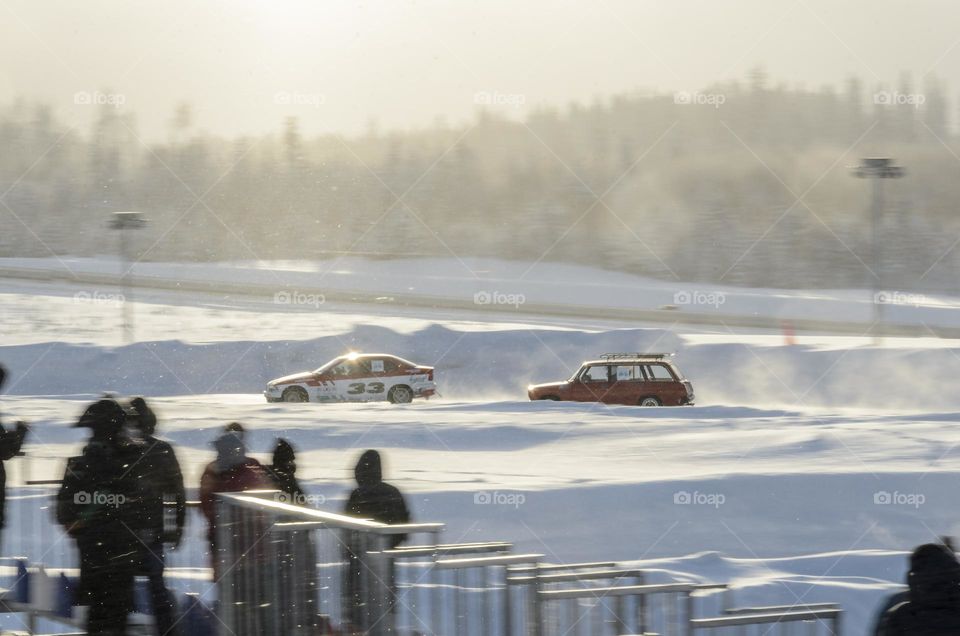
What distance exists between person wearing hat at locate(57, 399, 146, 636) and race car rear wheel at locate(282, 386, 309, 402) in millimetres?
21664

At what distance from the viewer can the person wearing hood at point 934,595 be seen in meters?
4.13

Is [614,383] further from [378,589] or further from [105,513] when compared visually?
[378,589]

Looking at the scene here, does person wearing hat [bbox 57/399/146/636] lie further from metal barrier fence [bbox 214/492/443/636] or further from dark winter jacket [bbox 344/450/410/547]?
dark winter jacket [bbox 344/450/410/547]

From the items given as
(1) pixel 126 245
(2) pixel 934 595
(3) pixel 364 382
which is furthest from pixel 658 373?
(1) pixel 126 245

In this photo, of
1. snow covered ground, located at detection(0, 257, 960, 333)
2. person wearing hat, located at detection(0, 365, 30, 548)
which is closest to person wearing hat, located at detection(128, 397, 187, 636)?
person wearing hat, located at detection(0, 365, 30, 548)

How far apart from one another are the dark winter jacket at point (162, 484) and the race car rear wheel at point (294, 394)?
2083 cm

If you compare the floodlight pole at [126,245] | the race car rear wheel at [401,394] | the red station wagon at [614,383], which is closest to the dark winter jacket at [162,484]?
the red station wagon at [614,383]

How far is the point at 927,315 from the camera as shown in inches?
1795

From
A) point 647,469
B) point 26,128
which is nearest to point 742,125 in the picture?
point 26,128

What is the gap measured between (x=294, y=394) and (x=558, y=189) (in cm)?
5662

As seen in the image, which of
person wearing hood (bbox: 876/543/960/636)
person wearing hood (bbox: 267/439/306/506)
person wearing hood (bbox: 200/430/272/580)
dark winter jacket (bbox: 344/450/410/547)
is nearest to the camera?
person wearing hood (bbox: 876/543/960/636)

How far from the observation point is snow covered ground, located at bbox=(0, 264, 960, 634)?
10703mm

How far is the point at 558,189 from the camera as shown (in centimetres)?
8256

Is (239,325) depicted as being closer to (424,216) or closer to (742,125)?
(424,216)
